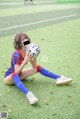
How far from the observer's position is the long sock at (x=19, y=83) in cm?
418

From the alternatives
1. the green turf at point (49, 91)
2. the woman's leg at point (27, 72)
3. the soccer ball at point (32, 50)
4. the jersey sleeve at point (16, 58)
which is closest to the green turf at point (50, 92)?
the green turf at point (49, 91)

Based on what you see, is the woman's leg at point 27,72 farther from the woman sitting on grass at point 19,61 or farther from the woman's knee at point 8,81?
the woman's knee at point 8,81

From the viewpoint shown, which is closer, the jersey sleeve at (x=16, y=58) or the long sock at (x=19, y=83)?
the long sock at (x=19, y=83)

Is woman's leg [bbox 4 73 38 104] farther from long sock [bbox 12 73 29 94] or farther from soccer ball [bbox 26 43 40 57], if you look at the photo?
soccer ball [bbox 26 43 40 57]

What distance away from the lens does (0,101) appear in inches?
160

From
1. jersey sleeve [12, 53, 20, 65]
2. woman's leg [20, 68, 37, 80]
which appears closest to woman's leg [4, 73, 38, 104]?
jersey sleeve [12, 53, 20, 65]

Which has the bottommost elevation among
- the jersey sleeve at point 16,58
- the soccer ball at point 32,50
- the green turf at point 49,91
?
the green turf at point 49,91

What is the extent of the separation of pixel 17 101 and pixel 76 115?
807mm

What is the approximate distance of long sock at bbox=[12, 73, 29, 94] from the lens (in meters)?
4.18

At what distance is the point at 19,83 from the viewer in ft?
14.1

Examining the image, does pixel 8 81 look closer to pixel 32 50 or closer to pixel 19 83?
pixel 19 83

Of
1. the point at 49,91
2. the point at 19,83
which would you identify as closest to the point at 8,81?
the point at 19,83

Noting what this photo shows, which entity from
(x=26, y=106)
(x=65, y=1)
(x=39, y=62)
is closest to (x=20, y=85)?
(x=26, y=106)

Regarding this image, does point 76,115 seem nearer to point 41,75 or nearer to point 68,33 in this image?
point 41,75
